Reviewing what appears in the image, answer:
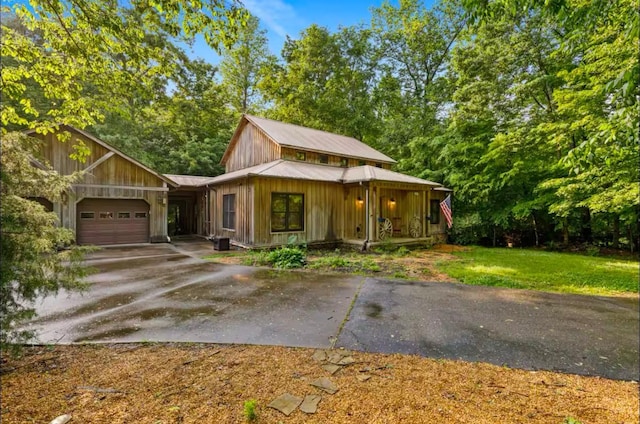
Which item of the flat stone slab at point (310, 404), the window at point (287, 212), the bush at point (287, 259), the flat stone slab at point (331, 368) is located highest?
the window at point (287, 212)

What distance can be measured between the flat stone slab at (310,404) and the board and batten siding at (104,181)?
1200cm

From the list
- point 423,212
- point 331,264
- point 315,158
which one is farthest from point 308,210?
point 423,212

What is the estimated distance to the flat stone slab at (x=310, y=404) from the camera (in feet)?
7.85

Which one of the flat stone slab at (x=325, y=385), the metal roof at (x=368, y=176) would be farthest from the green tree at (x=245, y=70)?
the flat stone slab at (x=325, y=385)

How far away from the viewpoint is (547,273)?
7930 millimetres

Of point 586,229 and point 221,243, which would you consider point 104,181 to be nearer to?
point 221,243

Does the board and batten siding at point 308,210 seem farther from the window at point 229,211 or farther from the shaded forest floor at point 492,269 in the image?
the window at point 229,211

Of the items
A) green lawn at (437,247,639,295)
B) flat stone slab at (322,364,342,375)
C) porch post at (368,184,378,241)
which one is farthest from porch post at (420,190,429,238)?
flat stone slab at (322,364,342,375)

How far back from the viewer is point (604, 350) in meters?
3.61

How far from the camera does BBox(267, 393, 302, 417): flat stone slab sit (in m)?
2.39

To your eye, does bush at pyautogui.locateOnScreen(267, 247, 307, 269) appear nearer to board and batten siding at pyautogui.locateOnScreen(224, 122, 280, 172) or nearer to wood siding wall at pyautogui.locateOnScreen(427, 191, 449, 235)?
board and batten siding at pyautogui.locateOnScreen(224, 122, 280, 172)

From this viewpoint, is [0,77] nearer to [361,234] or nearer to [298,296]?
[298,296]

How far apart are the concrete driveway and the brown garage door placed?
632 cm

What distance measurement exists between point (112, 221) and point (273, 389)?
12.7 metres
